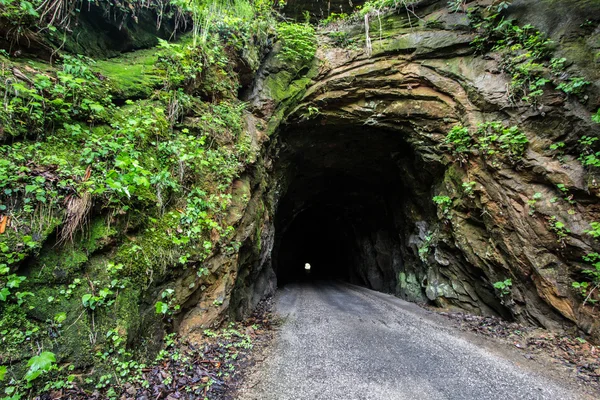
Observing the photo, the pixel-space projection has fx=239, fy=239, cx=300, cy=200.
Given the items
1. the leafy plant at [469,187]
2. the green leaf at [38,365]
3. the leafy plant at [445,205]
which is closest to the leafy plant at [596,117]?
the leafy plant at [469,187]

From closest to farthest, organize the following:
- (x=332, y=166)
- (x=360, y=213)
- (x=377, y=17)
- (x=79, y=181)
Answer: (x=79, y=181), (x=377, y=17), (x=332, y=166), (x=360, y=213)

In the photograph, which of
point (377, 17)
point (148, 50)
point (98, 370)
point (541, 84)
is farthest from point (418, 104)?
point (98, 370)

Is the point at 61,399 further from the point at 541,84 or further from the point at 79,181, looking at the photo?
the point at 541,84

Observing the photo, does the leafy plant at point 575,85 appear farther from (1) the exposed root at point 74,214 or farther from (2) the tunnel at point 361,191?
(1) the exposed root at point 74,214

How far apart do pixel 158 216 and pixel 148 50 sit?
3685 mm

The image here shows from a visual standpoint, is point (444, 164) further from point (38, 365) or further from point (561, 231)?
point (38, 365)

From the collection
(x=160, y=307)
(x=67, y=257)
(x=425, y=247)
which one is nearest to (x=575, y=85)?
(x=425, y=247)

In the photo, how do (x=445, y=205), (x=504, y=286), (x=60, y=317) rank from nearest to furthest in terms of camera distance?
(x=60, y=317) < (x=504, y=286) < (x=445, y=205)

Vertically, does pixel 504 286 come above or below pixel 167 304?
above

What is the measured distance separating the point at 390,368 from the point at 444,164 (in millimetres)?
5407

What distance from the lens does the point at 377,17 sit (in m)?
7.17

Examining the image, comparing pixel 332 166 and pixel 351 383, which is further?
pixel 332 166

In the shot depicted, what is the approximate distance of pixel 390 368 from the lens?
3.11 meters

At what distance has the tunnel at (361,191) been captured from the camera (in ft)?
27.5
